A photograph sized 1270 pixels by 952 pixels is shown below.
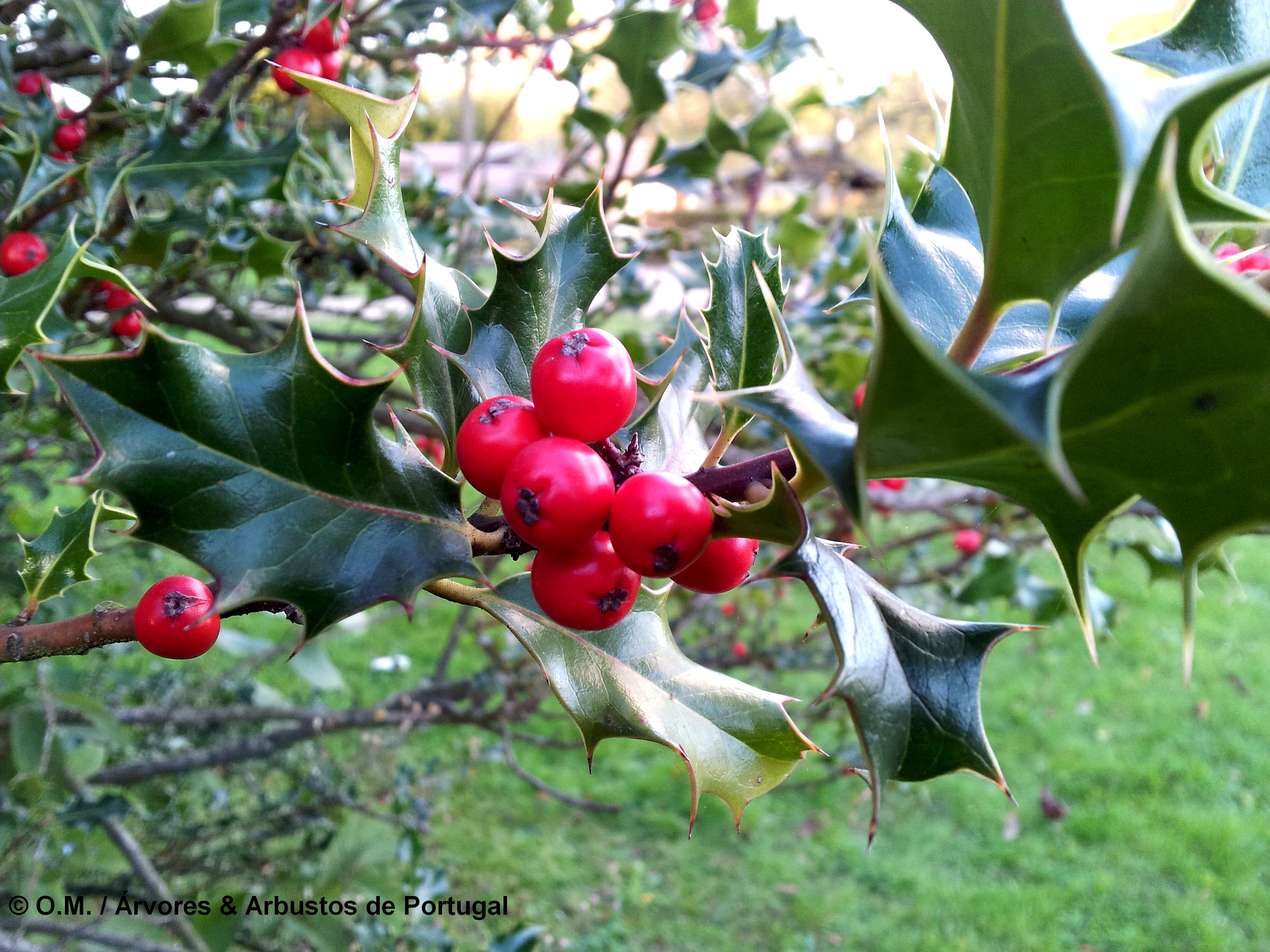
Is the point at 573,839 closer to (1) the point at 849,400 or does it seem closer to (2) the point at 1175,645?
(1) the point at 849,400

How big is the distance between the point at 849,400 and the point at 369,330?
2.67 meters

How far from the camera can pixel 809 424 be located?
1.86 ft

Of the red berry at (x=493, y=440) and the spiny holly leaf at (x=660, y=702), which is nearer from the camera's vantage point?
the red berry at (x=493, y=440)

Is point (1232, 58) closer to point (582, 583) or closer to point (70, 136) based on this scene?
point (582, 583)

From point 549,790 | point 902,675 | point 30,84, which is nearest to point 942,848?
point 549,790

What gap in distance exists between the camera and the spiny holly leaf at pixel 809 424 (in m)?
0.54

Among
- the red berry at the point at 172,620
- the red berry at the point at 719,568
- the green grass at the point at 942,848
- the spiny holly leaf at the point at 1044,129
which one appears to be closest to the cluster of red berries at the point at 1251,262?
the spiny holly leaf at the point at 1044,129

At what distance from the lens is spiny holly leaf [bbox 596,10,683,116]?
7.82 feet

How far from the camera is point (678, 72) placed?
9.16ft

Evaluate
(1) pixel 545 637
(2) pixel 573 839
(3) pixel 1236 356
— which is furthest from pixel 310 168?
(2) pixel 573 839

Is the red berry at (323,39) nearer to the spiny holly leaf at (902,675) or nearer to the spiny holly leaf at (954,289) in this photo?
the spiny holly leaf at (954,289)

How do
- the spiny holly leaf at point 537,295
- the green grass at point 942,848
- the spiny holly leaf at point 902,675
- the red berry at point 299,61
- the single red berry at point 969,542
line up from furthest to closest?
the green grass at point 942,848, the single red berry at point 969,542, the red berry at point 299,61, the spiny holly leaf at point 537,295, the spiny holly leaf at point 902,675

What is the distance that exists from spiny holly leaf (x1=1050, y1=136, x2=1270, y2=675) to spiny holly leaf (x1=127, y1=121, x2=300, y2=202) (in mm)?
1557

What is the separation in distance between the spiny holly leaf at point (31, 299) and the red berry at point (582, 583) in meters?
0.65
